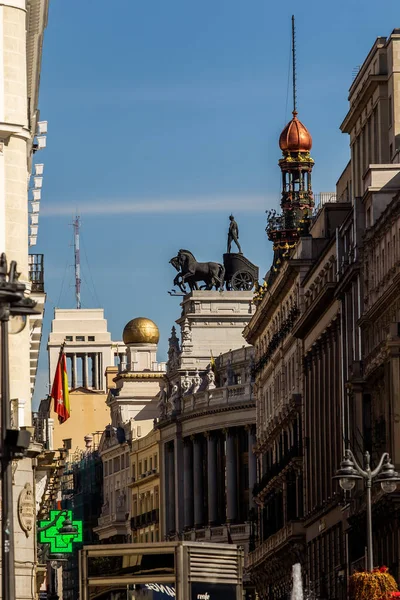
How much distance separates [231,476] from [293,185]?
32680 millimetres

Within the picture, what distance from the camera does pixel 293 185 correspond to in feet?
551

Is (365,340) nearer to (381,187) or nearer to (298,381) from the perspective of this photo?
(381,187)

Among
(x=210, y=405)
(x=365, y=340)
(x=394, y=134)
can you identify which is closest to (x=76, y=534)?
(x=365, y=340)

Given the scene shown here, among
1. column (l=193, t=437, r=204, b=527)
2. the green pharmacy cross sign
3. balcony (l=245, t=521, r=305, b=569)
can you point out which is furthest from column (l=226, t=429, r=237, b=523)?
the green pharmacy cross sign

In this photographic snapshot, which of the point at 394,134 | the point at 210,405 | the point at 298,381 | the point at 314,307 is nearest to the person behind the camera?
the point at 394,134

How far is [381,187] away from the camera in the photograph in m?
93.1

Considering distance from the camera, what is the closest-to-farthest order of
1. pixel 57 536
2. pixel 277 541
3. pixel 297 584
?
pixel 57 536, pixel 297 584, pixel 277 541

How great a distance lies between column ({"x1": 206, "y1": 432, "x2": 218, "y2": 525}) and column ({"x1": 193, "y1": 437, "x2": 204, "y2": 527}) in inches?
102

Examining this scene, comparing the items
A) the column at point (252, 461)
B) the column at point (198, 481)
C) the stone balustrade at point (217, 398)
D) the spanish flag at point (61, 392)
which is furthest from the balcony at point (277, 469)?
the column at point (198, 481)

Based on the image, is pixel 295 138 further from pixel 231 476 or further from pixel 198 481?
pixel 198 481

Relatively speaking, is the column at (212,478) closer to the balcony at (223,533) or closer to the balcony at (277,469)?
the balcony at (223,533)

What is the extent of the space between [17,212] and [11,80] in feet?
11.5

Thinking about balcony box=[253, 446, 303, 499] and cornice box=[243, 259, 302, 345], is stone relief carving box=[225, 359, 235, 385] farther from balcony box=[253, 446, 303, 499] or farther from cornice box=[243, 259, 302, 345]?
balcony box=[253, 446, 303, 499]

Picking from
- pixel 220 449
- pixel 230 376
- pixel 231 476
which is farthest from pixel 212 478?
pixel 230 376
